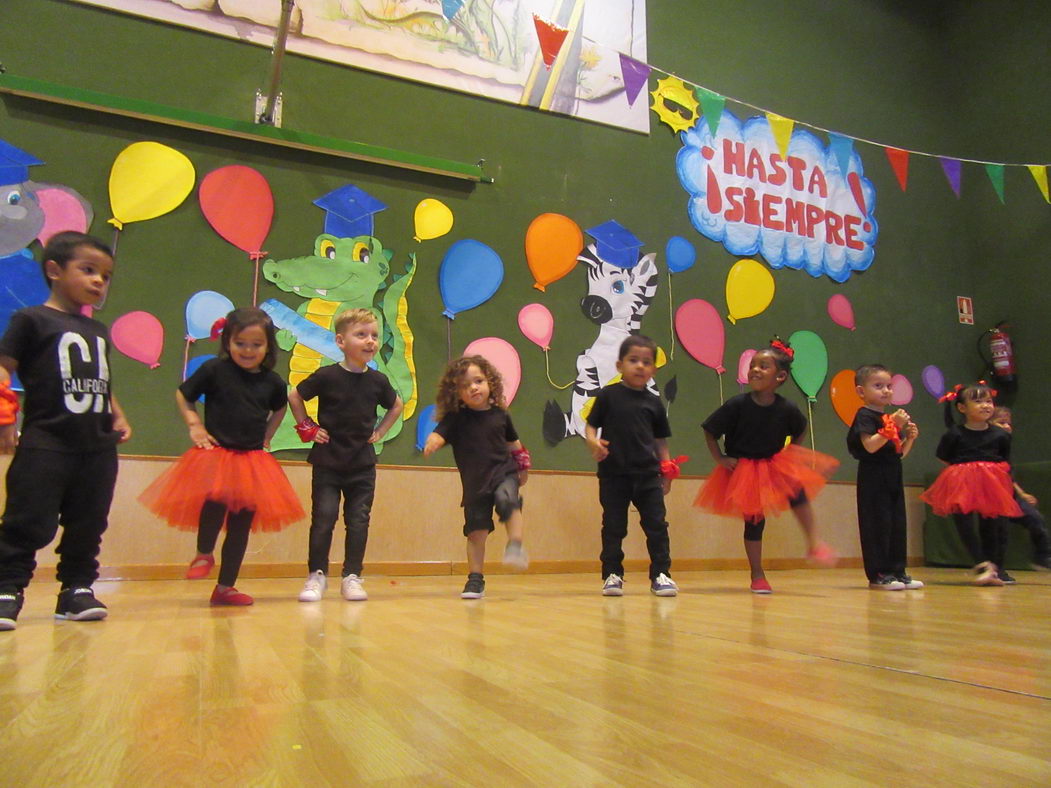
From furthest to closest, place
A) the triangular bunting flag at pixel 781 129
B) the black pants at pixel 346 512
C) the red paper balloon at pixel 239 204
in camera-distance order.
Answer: the triangular bunting flag at pixel 781 129 → the red paper balloon at pixel 239 204 → the black pants at pixel 346 512

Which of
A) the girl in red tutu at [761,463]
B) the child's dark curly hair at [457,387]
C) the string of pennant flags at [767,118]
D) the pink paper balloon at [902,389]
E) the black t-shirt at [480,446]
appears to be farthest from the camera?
the pink paper balloon at [902,389]

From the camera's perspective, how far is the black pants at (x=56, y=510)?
81.2 inches

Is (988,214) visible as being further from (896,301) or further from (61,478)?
(61,478)

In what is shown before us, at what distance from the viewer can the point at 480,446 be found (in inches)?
126

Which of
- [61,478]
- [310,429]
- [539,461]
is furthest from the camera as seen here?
[539,461]

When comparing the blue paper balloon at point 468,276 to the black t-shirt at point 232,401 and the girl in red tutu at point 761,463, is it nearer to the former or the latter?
the girl in red tutu at point 761,463

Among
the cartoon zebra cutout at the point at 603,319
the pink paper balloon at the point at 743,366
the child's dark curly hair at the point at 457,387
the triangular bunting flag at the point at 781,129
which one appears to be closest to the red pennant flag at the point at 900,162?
the triangular bunting flag at the point at 781,129

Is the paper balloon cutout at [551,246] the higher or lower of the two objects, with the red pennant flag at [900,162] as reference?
lower

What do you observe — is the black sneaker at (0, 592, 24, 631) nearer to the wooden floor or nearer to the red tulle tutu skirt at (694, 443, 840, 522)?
the wooden floor

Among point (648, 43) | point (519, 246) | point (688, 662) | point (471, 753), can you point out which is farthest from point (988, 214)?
point (471, 753)

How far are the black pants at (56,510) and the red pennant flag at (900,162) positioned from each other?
602 centimetres

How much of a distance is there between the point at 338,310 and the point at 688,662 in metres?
3.49

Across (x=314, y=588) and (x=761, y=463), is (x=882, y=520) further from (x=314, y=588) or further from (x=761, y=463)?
(x=314, y=588)

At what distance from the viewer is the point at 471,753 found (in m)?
0.83
